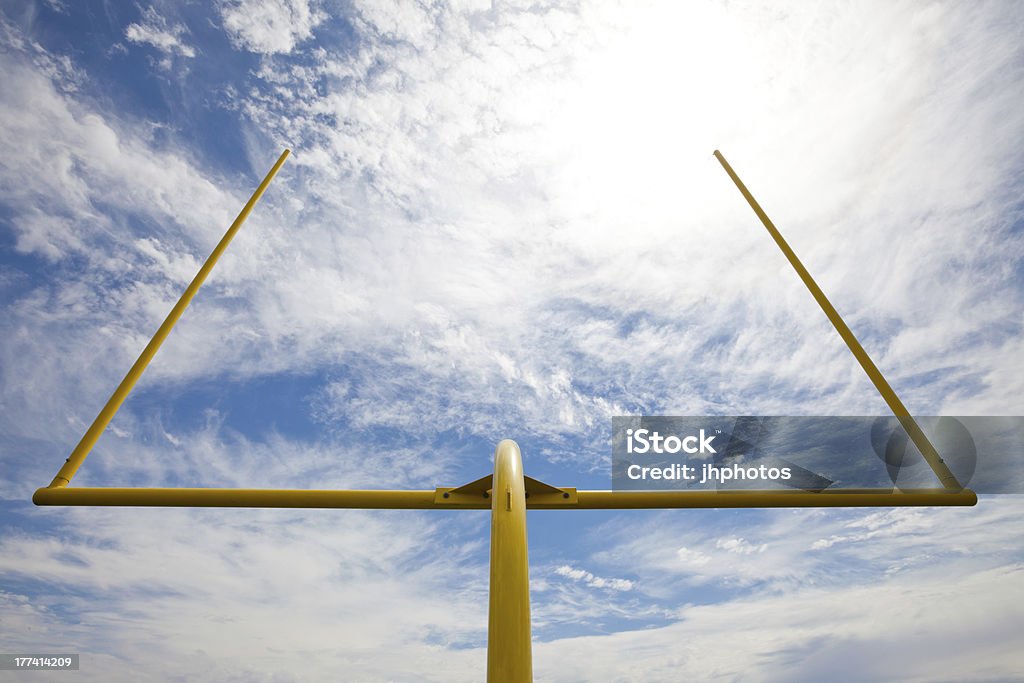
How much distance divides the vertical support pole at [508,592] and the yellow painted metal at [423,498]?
1.44 meters

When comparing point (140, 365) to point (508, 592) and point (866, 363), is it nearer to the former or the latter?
point (508, 592)

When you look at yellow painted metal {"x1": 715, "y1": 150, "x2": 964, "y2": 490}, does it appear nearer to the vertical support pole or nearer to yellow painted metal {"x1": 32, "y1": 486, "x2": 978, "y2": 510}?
yellow painted metal {"x1": 32, "y1": 486, "x2": 978, "y2": 510}

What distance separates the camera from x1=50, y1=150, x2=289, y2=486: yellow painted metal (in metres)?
3.58

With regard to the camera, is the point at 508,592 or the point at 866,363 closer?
the point at 508,592

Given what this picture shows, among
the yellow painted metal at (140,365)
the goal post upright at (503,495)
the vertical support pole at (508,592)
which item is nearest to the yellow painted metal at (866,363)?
the goal post upright at (503,495)

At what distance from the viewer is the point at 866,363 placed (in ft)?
15.2

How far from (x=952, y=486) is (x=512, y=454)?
140 inches

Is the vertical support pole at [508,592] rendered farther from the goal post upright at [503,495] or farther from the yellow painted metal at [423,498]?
the yellow painted metal at [423,498]

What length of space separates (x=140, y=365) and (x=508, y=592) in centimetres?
410

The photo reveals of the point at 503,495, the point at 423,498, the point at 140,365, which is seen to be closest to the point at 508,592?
the point at 503,495

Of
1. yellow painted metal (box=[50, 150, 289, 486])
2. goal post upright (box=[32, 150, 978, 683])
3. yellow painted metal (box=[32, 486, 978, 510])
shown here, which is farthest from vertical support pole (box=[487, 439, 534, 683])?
yellow painted metal (box=[50, 150, 289, 486])

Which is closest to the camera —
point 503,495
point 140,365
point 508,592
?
point 508,592

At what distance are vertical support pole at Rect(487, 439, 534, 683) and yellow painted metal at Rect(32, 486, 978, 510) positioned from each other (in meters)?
1.44

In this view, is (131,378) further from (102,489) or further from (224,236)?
(224,236)
